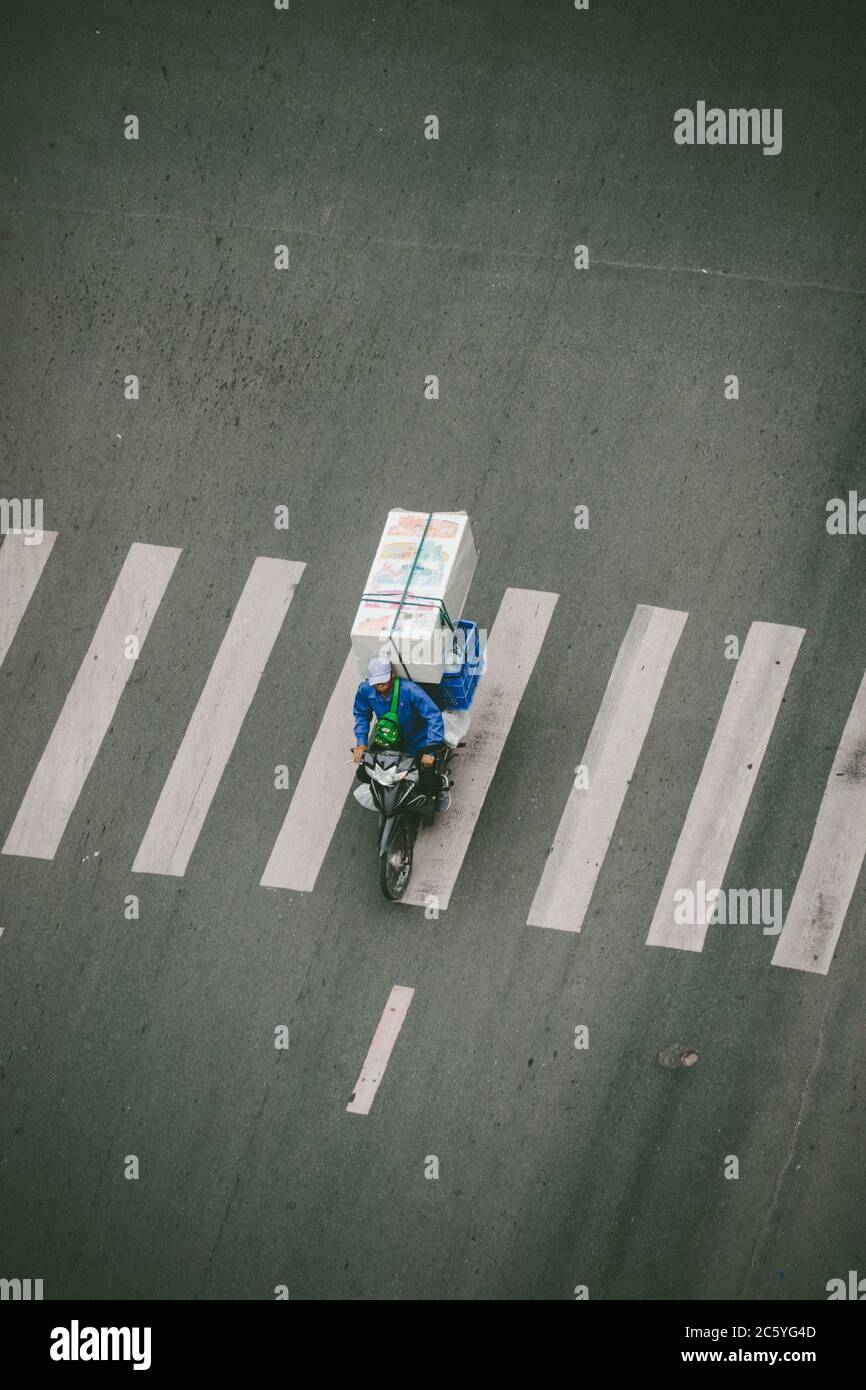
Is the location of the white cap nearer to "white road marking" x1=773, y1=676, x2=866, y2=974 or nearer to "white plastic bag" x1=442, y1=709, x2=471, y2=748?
"white plastic bag" x1=442, y1=709, x2=471, y2=748

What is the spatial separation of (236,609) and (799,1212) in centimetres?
700

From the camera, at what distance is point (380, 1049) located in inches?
436

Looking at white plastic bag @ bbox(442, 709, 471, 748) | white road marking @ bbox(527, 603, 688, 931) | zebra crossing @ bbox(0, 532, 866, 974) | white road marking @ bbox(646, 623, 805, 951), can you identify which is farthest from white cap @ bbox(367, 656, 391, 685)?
white road marking @ bbox(646, 623, 805, 951)

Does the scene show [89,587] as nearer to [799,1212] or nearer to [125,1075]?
[125,1075]

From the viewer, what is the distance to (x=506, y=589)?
12047 mm

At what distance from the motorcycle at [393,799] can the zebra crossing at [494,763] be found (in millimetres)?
426

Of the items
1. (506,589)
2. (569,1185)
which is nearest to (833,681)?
(506,589)

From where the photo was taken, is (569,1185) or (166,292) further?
(166,292)

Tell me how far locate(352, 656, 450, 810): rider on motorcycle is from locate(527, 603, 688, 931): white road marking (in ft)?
4.36

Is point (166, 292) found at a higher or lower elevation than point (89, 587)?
higher

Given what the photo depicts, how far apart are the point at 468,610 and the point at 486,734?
1.15 metres

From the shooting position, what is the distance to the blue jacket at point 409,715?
1064 cm

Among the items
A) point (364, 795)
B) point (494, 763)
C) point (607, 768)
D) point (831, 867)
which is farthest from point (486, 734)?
point (831, 867)

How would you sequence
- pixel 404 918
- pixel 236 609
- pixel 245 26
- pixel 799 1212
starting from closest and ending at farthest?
pixel 799 1212 < pixel 404 918 < pixel 236 609 < pixel 245 26
